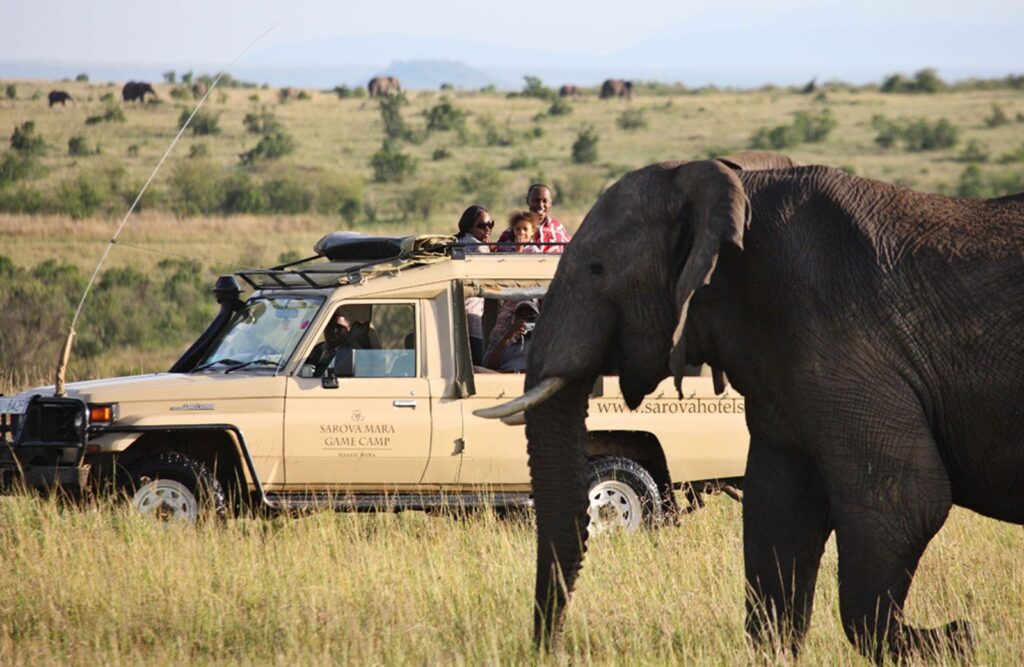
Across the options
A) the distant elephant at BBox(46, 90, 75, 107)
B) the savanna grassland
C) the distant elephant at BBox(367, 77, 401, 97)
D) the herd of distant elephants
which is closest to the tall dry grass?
the savanna grassland

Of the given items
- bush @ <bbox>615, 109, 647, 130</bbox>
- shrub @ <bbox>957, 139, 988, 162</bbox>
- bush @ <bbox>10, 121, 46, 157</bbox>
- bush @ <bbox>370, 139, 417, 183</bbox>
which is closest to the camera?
bush @ <bbox>10, 121, 46, 157</bbox>

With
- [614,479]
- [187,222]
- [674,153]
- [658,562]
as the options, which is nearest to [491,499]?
[614,479]

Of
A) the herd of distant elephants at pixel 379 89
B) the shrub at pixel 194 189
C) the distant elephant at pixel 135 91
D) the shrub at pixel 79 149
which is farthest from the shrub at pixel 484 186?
the distant elephant at pixel 135 91

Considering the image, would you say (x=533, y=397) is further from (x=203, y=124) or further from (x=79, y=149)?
(x=203, y=124)

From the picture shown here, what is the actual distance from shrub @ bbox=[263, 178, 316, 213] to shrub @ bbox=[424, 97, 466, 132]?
20406 millimetres

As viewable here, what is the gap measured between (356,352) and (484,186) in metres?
41.5

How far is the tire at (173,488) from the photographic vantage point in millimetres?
10453

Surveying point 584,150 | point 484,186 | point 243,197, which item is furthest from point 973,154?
point 243,197

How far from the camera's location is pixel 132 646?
7.61m

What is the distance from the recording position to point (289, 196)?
1880 inches

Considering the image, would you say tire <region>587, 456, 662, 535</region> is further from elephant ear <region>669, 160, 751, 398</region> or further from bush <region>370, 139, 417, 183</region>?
bush <region>370, 139, 417, 183</region>

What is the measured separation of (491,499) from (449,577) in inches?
72.7

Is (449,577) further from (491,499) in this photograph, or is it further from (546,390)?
(546,390)

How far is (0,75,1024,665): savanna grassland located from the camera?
25.7 feet
